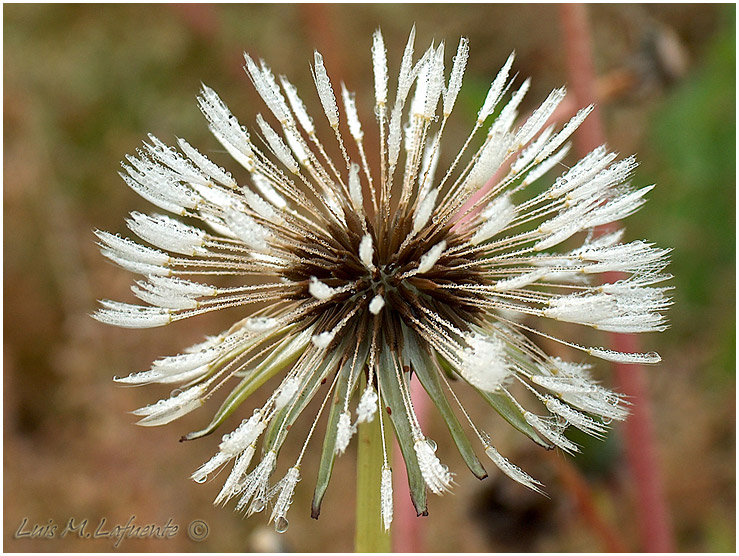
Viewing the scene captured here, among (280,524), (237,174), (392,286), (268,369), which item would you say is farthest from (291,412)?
(237,174)

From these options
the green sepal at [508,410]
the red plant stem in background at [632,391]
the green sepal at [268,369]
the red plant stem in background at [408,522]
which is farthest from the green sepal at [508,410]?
the red plant stem in background at [632,391]

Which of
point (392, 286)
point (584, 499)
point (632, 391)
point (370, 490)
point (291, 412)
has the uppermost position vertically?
point (392, 286)

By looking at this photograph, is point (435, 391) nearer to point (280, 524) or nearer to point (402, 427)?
point (402, 427)

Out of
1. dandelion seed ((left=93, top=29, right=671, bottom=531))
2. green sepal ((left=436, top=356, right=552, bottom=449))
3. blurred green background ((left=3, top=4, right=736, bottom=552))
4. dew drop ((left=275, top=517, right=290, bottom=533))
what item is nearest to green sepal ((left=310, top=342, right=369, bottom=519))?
dandelion seed ((left=93, top=29, right=671, bottom=531))

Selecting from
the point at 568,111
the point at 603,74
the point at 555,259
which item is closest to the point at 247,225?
the point at 555,259

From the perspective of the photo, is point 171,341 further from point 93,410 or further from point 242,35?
point 242,35

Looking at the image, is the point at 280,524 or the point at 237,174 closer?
the point at 280,524

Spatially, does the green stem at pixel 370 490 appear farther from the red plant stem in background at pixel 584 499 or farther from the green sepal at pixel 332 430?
the red plant stem in background at pixel 584 499

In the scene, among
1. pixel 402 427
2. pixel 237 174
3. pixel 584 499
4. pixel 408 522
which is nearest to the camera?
pixel 402 427
